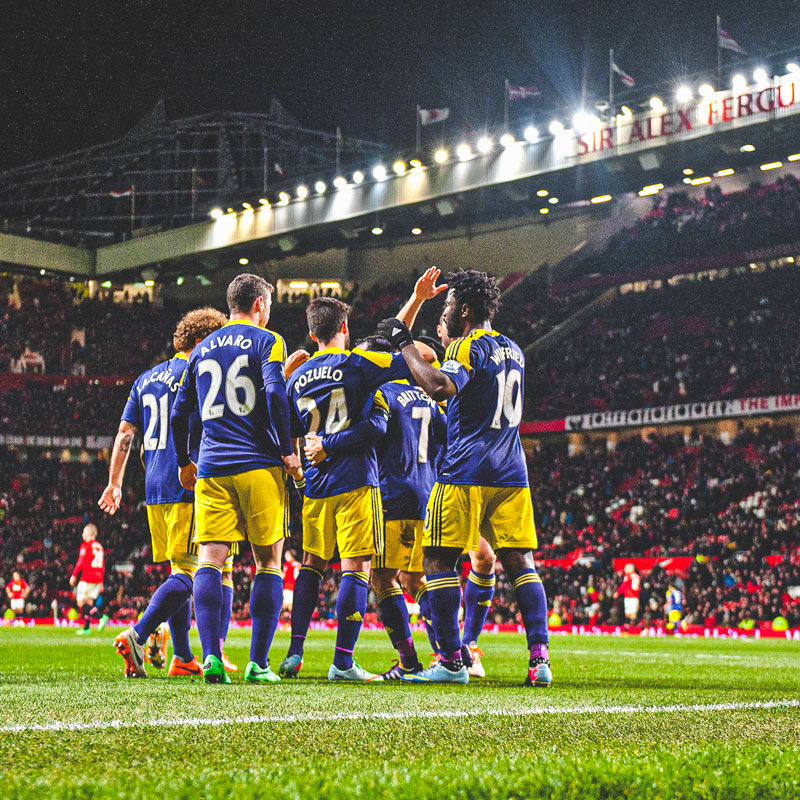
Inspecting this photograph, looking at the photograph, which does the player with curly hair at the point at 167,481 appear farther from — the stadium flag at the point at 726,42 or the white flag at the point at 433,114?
the white flag at the point at 433,114

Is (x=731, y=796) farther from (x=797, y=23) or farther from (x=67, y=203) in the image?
(x=67, y=203)

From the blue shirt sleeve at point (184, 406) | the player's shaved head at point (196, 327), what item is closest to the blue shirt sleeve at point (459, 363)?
the blue shirt sleeve at point (184, 406)

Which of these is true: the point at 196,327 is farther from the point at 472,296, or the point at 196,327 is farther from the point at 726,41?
the point at 726,41

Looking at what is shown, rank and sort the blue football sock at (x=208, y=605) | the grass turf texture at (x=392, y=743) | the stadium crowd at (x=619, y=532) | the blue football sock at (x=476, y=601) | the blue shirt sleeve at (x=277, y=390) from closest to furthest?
the grass turf texture at (x=392, y=743) → the blue football sock at (x=208, y=605) → the blue shirt sleeve at (x=277, y=390) → the blue football sock at (x=476, y=601) → the stadium crowd at (x=619, y=532)

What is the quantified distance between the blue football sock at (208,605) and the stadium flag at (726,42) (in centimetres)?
2271

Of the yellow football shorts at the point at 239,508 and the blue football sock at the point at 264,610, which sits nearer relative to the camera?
the yellow football shorts at the point at 239,508

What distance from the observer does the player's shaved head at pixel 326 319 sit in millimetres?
6410

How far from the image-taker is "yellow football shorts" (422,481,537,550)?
585cm

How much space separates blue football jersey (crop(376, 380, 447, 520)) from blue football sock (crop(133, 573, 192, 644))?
67.9 inches

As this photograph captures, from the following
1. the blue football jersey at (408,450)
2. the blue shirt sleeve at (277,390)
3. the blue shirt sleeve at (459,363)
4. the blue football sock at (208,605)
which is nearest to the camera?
the blue football sock at (208,605)

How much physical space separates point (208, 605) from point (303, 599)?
1130 mm

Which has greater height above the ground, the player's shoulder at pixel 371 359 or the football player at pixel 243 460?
the player's shoulder at pixel 371 359

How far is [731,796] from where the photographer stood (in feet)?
8.30

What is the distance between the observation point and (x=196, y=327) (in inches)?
257
